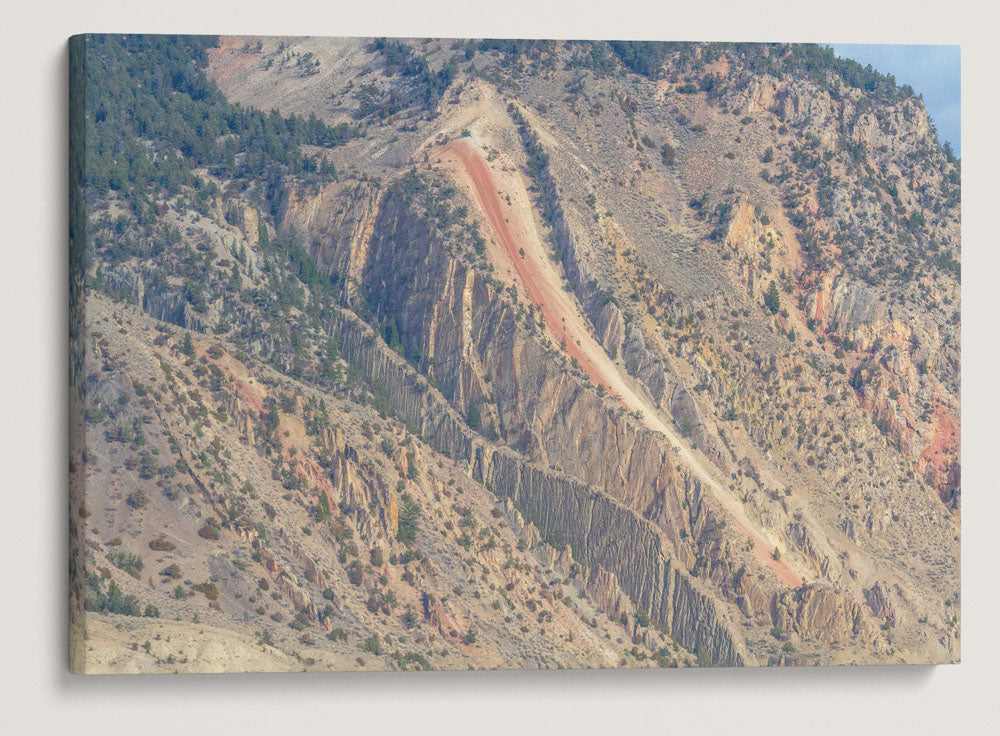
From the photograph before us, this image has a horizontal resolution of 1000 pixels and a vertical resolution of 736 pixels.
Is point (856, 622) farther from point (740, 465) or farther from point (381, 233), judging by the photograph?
point (381, 233)

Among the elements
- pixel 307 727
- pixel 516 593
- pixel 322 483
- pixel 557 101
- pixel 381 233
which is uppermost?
pixel 557 101

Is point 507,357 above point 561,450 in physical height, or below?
above

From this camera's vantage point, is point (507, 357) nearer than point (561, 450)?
No

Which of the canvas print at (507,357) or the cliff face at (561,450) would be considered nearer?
the canvas print at (507,357)

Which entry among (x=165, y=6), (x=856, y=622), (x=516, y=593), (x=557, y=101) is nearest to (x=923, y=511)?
(x=856, y=622)

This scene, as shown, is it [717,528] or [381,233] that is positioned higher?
[381,233]

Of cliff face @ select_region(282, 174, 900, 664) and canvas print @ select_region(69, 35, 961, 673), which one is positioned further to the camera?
cliff face @ select_region(282, 174, 900, 664)

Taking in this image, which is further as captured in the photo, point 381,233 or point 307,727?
point 381,233
